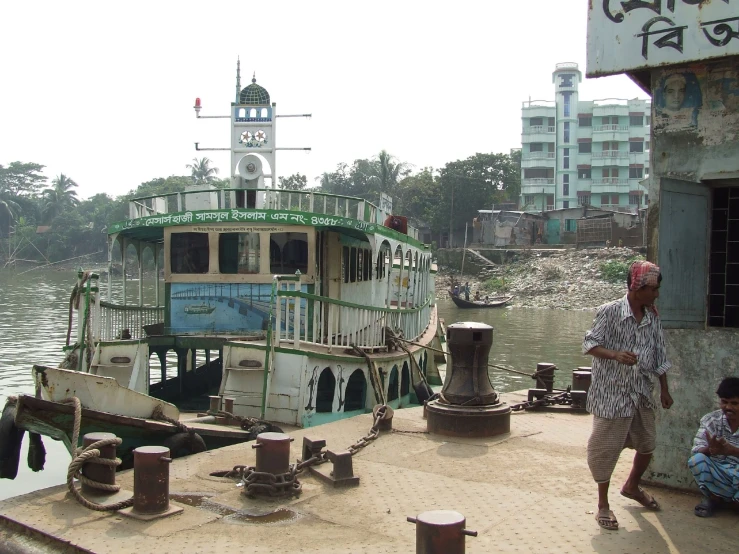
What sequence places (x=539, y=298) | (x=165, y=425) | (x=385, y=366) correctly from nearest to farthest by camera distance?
(x=165, y=425) < (x=385, y=366) < (x=539, y=298)

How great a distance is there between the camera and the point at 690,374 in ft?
17.7

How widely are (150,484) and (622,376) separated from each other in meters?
3.24

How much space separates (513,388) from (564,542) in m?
15.6

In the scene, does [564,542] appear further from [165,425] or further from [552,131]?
[552,131]

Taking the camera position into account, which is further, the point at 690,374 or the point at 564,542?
the point at 690,374

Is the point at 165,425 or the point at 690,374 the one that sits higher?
the point at 690,374

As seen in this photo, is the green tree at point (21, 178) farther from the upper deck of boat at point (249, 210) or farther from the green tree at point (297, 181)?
the upper deck of boat at point (249, 210)

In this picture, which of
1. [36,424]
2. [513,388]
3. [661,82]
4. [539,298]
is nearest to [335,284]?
[36,424]

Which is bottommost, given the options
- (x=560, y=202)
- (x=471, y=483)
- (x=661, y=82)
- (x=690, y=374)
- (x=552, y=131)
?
(x=471, y=483)

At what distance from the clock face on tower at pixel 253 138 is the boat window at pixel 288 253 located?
14.0 ft

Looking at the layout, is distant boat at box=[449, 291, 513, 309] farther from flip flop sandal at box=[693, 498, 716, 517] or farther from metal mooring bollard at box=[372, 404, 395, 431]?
flip flop sandal at box=[693, 498, 716, 517]

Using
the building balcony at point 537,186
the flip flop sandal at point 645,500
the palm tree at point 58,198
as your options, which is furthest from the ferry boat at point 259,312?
the palm tree at point 58,198

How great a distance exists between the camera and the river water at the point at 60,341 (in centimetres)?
1193

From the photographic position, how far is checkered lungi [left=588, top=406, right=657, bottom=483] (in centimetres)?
483
